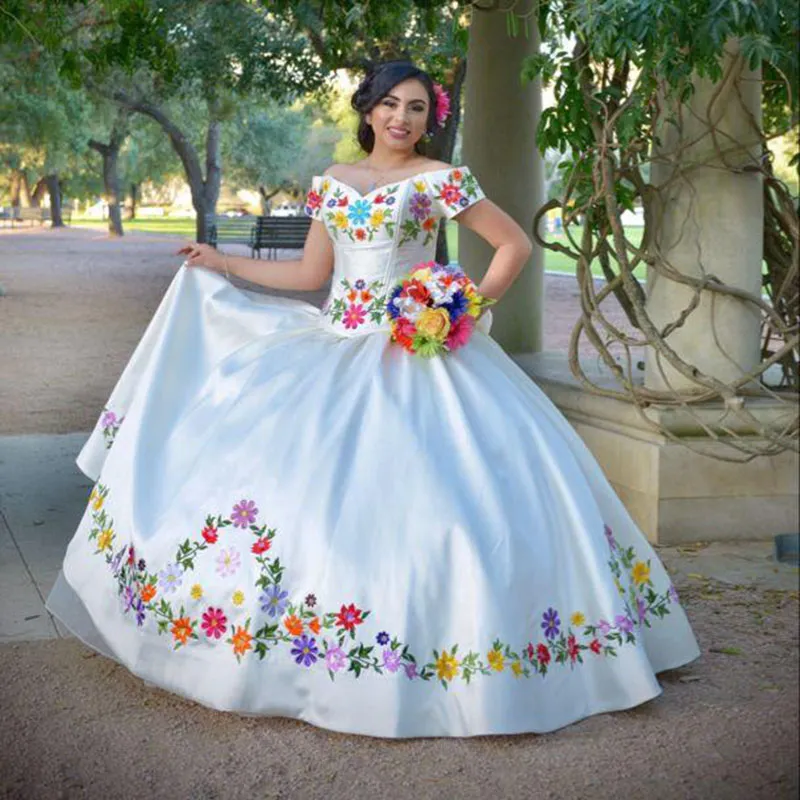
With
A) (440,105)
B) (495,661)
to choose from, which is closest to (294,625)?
(495,661)

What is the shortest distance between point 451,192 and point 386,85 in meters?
0.32

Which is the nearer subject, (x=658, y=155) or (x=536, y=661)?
(x=536, y=661)

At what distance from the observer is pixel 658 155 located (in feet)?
17.2

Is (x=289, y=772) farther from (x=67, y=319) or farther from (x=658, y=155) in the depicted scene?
(x=67, y=319)

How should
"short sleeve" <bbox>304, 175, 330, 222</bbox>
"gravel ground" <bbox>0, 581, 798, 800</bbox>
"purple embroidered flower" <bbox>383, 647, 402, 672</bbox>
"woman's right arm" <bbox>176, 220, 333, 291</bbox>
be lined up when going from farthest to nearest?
"woman's right arm" <bbox>176, 220, 333, 291</bbox>, "short sleeve" <bbox>304, 175, 330, 222</bbox>, "purple embroidered flower" <bbox>383, 647, 402, 672</bbox>, "gravel ground" <bbox>0, 581, 798, 800</bbox>

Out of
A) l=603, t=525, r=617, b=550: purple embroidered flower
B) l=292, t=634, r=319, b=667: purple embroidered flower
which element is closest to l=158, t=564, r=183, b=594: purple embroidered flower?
l=292, t=634, r=319, b=667: purple embroidered flower

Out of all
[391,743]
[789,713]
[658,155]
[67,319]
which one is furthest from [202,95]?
[789,713]

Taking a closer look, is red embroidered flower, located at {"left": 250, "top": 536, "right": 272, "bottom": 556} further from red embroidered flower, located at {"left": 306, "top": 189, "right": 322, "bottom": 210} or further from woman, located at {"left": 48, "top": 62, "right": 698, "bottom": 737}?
red embroidered flower, located at {"left": 306, "top": 189, "right": 322, "bottom": 210}

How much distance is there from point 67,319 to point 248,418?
19.6 feet

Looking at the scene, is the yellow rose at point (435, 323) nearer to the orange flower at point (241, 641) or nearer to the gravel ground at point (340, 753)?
the orange flower at point (241, 641)

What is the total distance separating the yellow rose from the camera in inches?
132

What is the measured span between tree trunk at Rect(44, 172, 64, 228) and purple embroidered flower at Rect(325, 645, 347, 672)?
5.74m

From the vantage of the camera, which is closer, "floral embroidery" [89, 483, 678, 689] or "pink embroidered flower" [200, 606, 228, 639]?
"floral embroidery" [89, 483, 678, 689]

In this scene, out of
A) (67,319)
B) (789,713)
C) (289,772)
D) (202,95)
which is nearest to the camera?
(789,713)
